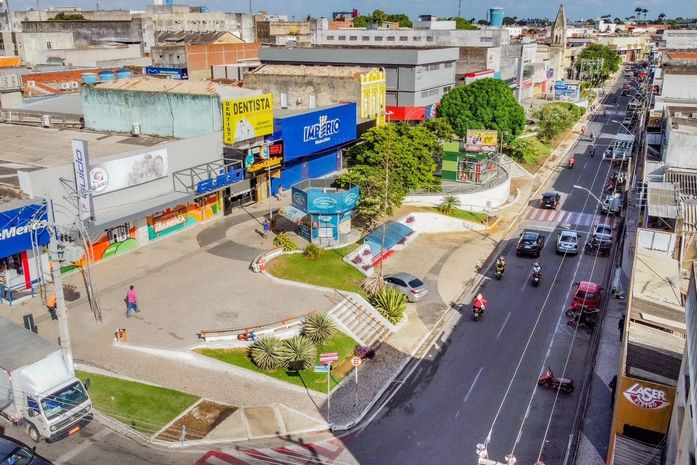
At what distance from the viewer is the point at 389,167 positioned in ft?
152

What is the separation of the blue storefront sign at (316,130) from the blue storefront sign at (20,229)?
21022 mm

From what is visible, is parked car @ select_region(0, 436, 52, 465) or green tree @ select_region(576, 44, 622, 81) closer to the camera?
parked car @ select_region(0, 436, 52, 465)

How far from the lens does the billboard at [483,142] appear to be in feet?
175

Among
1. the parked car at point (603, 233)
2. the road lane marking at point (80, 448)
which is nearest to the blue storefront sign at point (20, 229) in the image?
the road lane marking at point (80, 448)

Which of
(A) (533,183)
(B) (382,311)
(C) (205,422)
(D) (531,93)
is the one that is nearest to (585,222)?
(A) (533,183)

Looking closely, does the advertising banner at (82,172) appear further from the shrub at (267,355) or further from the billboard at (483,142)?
the billboard at (483,142)

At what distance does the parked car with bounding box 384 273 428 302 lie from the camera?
115 feet

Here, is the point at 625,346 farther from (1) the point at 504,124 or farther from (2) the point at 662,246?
(1) the point at 504,124

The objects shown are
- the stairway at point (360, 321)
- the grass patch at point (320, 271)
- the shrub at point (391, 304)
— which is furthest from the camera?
the grass patch at point (320, 271)

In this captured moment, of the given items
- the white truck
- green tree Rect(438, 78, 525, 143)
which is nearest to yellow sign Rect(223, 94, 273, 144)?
green tree Rect(438, 78, 525, 143)

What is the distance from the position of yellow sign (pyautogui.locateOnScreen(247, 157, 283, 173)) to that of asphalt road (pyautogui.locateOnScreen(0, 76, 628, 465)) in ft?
61.8

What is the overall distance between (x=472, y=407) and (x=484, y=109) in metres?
42.8

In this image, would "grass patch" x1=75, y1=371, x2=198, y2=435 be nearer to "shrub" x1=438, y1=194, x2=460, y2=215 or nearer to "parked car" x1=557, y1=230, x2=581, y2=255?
"parked car" x1=557, y1=230, x2=581, y2=255

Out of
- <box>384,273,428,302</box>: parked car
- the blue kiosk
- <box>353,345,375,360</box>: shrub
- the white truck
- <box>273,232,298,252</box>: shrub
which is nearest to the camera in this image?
the white truck
